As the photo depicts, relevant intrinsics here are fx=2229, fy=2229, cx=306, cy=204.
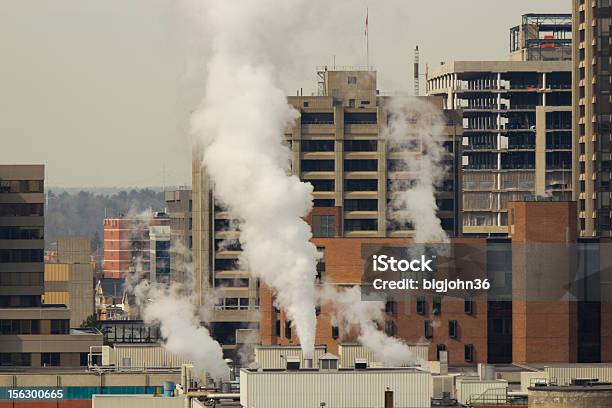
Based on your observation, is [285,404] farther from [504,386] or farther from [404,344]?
[404,344]

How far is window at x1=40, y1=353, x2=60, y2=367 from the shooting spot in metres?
182

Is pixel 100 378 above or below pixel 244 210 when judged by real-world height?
below

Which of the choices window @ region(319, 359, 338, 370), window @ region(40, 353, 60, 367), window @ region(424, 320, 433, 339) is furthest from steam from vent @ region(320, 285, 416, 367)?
window @ region(319, 359, 338, 370)

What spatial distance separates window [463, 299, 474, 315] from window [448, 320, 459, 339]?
1362 millimetres

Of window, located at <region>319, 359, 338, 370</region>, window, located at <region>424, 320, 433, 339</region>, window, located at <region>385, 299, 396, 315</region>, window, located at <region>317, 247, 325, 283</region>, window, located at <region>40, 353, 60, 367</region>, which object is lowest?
window, located at <region>40, 353, 60, 367</region>

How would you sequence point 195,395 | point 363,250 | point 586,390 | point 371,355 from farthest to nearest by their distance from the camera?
point 363,250 < point 371,355 < point 195,395 < point 586,390

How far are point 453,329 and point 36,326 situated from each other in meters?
35.0

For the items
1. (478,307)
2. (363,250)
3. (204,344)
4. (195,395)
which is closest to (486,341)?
(478,307)

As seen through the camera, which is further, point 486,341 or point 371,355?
point 486,341

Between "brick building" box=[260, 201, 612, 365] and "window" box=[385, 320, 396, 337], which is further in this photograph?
"window" box=[385, 320, 396, 337]

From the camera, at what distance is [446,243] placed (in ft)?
637

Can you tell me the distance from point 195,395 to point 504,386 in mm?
20487

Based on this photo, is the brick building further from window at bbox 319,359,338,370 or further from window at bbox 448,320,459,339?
window at bbox 319,359,338,370

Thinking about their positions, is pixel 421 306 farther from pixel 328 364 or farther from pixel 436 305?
pixel 328 364
